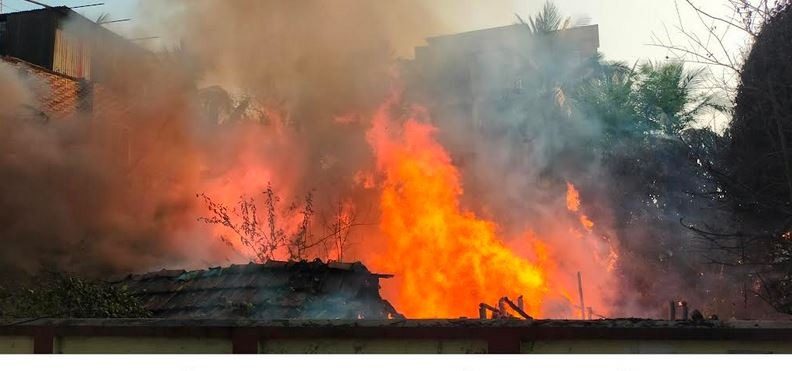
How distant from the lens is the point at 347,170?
53.3 feet

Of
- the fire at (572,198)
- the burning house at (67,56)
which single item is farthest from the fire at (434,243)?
the burning house at (67,56)

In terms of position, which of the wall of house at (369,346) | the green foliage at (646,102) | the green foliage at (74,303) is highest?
the green foliage at (646,102)

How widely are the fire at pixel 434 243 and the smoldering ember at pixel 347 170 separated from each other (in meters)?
0.05

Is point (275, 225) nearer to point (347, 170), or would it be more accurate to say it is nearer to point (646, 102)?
point (347, 170)

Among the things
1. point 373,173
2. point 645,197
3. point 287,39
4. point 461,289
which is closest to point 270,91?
point 287,39

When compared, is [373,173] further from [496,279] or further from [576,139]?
[576,139]

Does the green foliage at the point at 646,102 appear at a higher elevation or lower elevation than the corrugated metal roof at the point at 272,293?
higher

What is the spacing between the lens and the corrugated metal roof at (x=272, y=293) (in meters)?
7.54

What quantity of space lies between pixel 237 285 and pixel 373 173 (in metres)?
8.00

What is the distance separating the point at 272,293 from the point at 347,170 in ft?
28.1

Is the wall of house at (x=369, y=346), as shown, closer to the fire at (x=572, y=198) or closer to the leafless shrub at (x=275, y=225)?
the leafless shrub at (x=275, y=225)

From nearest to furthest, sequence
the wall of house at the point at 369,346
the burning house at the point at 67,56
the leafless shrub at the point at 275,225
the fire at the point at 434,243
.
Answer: the wall of house at the point at 369,346, the fire at the point at 434,243, the leafless shrub at the point at 275,225, the burning house at the point at 67,56

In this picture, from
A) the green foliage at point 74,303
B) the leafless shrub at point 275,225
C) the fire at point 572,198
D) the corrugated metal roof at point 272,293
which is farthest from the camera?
the fire at point 572,198

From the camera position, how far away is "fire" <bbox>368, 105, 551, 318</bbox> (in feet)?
44.5
